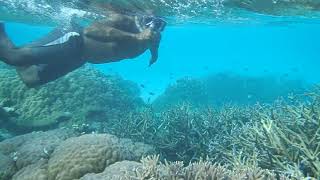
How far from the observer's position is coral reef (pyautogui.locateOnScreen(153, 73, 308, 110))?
89.7 ft

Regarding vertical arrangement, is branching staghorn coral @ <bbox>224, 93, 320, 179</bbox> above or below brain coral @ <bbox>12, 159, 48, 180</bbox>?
above

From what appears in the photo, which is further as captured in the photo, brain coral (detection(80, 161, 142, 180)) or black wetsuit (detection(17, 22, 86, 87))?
black wetsuit (detection(17, 22, 86, 87))

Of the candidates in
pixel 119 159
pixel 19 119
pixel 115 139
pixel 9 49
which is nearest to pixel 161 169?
pixel 119 159

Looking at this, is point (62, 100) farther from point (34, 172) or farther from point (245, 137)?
point (245, 137)

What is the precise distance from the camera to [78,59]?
37.3 feet

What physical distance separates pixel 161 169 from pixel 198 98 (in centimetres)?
2164

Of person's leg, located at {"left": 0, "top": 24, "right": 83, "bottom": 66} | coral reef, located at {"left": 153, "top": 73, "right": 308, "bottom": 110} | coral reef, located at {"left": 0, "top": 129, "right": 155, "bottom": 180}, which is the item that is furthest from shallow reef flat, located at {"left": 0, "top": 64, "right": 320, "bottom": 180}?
coral reef, located at {"left": 153, "top": 73, "right": 308, "bottom": 110}

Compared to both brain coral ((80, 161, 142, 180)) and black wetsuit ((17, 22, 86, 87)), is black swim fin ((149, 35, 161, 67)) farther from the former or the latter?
brain coral ((80, 161, 142, 180))

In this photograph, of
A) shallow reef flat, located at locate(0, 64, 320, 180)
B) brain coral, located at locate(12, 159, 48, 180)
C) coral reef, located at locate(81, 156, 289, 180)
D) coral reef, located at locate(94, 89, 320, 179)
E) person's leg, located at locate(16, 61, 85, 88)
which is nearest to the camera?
coral reef, located at locate(81, 156, 289, 180)

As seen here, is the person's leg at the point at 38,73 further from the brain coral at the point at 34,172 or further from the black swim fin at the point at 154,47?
the brain coral at the point at 34,172

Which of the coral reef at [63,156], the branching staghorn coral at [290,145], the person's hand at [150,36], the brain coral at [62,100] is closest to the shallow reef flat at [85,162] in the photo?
the coral reef at [63,156]

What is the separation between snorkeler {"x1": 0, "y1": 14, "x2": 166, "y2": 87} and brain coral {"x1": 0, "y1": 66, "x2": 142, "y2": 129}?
10.4 ft

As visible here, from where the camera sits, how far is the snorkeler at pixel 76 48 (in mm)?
10102

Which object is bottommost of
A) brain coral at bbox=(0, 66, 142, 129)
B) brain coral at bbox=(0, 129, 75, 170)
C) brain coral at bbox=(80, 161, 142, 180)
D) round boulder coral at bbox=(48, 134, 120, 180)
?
brain coral at bbox=(0, 66, 142, 129)
